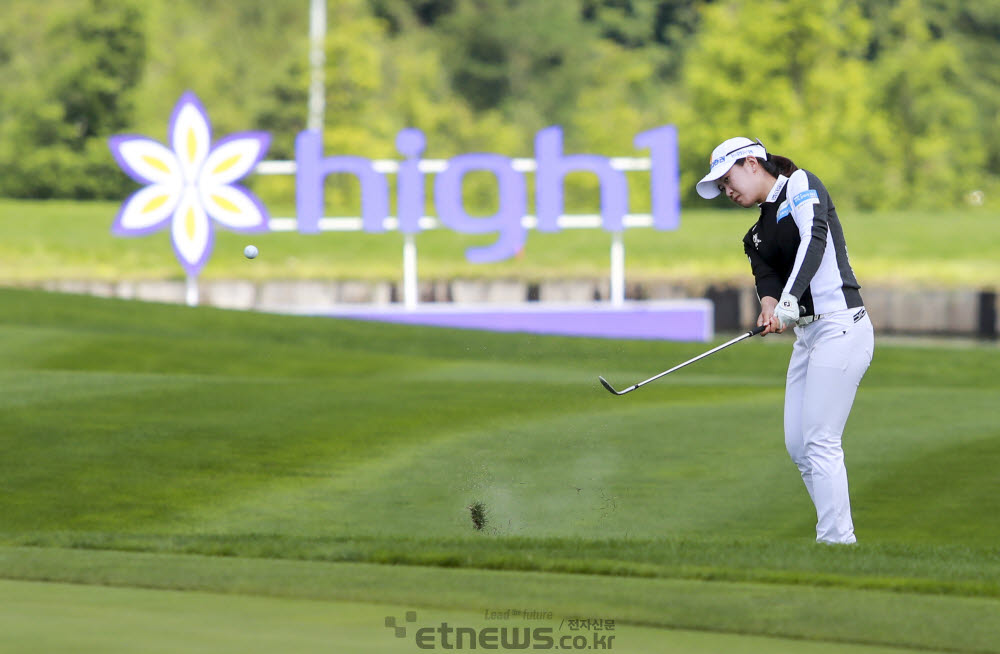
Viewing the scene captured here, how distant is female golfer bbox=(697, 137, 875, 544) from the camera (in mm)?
7199

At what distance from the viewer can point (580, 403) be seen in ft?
40.9

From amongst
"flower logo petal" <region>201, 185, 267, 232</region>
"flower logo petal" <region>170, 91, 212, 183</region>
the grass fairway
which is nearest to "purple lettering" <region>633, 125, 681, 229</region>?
"flower logo petal" <region>201, 185, 267, 232</region>

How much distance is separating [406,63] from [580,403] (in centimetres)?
5072

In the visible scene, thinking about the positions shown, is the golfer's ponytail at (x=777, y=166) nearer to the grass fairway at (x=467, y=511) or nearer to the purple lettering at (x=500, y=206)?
the grass fairway at (x=467, y=511)

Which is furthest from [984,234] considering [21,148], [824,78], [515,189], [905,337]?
[21,148]

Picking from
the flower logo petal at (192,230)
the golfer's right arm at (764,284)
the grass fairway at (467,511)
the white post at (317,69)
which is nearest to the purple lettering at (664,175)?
the flower logo petal at (192,230)

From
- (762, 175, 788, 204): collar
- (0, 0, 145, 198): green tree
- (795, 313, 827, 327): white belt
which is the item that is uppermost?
(0, 0, 145, 198): green tree

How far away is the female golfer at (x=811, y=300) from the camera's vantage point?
7.20m

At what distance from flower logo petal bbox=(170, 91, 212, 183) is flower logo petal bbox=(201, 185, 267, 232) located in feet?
1.47

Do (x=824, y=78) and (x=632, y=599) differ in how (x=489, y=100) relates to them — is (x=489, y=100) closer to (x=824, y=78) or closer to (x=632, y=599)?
(x=824, y=78)

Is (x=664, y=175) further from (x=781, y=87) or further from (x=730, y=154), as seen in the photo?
(x=730, y=154)

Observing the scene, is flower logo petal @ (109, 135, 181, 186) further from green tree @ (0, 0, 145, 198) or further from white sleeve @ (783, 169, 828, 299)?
white sleeve @ (783, 169, 828, 299)

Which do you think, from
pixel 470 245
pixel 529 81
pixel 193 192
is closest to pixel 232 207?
pixel 193 192

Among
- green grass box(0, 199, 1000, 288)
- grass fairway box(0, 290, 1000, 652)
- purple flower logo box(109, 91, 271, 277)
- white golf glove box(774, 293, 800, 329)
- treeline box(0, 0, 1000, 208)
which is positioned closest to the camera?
grass fairway box(0, 290, 1000, 652)
